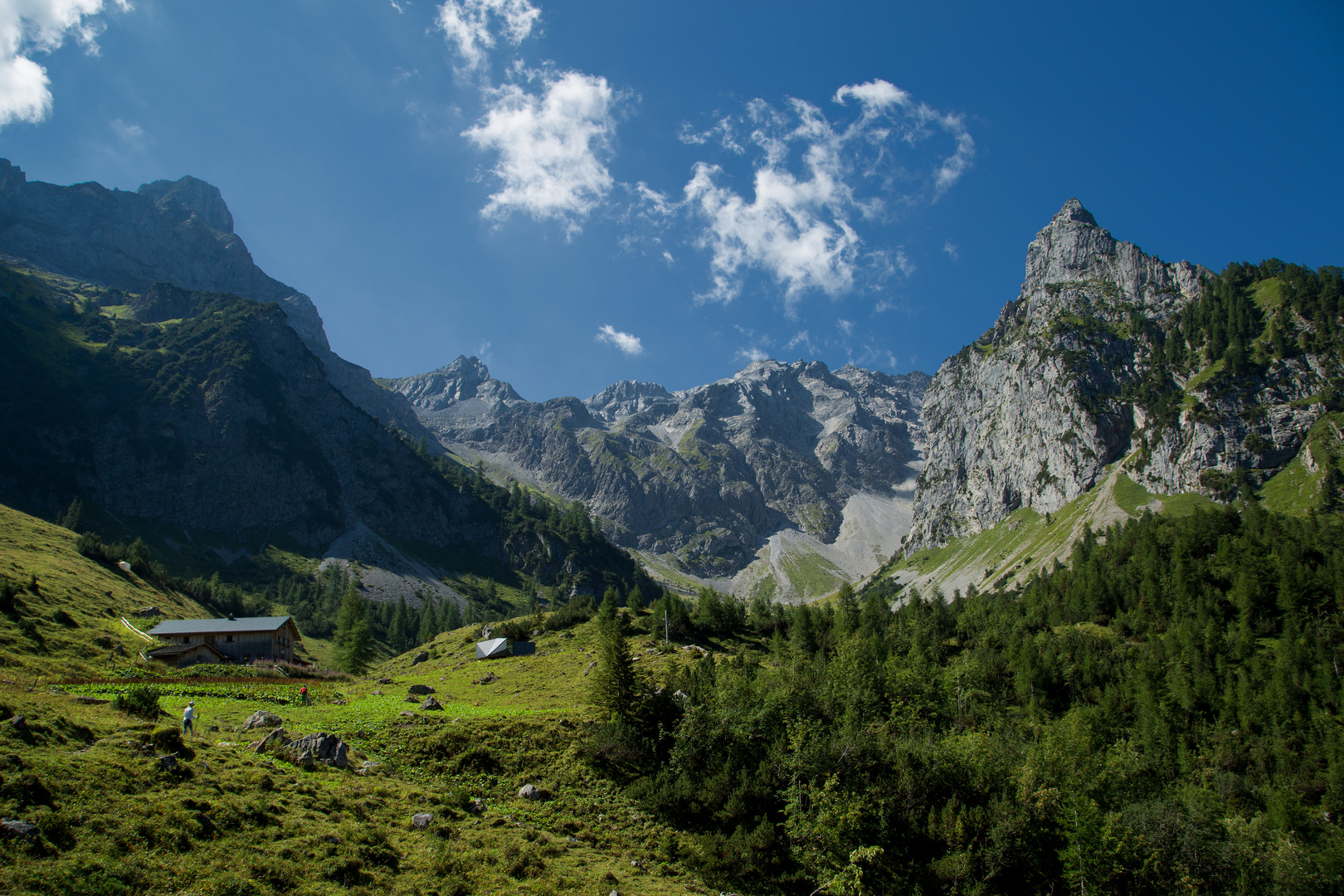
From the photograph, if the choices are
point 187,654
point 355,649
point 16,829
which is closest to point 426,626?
point 355,649

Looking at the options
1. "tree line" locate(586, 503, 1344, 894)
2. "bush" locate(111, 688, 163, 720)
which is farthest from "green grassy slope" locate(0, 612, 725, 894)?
"tree line" locate(586, 503, 1344, 894)

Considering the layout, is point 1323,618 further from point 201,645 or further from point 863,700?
point 201,645

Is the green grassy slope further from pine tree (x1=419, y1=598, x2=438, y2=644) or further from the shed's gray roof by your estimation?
pine tree (x1=419, y1=598, x2=438, y2=644)

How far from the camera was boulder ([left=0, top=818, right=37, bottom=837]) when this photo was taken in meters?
16.1

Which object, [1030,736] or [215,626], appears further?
[215,626]

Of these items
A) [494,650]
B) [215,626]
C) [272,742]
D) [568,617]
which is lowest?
[215,626]

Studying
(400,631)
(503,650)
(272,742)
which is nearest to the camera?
(272,742)

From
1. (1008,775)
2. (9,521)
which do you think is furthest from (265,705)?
(9,521)

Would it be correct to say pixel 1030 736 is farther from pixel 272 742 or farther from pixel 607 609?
pixel 272 742

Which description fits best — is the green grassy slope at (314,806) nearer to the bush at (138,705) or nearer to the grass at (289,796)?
the grass at (289,796)

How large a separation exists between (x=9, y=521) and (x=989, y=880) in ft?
506

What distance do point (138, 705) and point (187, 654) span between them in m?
45.0

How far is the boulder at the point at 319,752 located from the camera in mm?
29359

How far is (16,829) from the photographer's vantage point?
1625 centimetres
